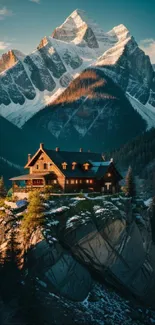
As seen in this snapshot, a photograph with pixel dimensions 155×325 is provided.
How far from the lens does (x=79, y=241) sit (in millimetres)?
77938

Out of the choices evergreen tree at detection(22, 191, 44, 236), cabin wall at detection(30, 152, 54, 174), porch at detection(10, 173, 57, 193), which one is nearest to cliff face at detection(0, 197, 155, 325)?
evergreen tree at detection(22, 191, 44, 236)

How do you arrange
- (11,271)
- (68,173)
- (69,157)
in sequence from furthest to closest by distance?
(69,157) → (68,173) → (11,271)

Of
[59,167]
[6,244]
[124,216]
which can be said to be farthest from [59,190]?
[6,244]

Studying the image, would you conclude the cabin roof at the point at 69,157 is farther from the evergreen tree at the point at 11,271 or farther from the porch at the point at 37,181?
the evergreen tree at the point at 11,271

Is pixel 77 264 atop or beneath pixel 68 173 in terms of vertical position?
beneath

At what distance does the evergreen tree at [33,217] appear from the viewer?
248ft

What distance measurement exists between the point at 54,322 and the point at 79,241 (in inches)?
597

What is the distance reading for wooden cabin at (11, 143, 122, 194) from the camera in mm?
91250

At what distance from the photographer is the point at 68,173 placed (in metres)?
91.2

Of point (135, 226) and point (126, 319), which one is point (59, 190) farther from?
point (126, 319)

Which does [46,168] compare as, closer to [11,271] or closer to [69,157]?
[69,157]

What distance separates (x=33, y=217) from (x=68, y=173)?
55.6 ft

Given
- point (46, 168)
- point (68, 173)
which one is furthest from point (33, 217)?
point (46, 168)

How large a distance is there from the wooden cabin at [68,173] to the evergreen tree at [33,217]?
12704 mm
